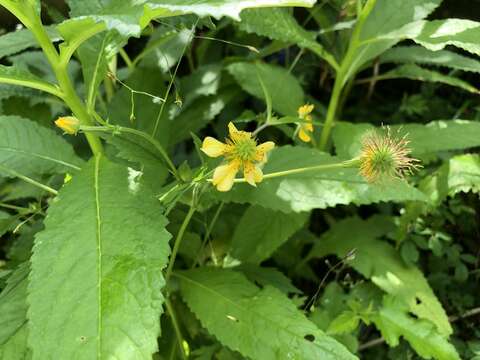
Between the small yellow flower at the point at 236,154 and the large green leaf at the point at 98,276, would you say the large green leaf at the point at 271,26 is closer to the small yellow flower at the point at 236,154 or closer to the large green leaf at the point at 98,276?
the small yellow flower at the point at 236,154

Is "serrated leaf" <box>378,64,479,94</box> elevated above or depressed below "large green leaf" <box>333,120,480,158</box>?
above

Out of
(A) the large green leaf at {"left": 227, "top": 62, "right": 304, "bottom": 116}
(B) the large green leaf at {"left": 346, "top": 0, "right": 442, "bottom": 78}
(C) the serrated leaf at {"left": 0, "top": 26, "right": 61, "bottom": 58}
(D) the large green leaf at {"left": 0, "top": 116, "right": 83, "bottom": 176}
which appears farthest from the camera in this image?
(A) the large green leaf at {"left": 227, "top": 62, "right": 304, "bottom": 116}

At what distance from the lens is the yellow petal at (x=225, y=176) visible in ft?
2.78

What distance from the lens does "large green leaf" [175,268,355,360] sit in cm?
89

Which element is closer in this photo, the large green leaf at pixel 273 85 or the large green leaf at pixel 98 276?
the large green leaf at pixel 98 276

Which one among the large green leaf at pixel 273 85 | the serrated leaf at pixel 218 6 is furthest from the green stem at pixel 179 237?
the large green leaf at pixel 273 85

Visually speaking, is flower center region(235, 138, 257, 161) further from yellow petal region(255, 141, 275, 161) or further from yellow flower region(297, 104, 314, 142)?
yellow flower region(297, 104, 314, 142)

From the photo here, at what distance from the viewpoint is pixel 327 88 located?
5.95 feet

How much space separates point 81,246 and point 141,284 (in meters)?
0.11

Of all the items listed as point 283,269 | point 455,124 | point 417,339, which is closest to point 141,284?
point 417,339

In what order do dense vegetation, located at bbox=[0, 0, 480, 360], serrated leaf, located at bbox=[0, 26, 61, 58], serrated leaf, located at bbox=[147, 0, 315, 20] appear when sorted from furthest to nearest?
serrated leaf, located at bbox=[0, 26, 61, 58] → dense vegetation, located at bbox=[0, 0, 480, 360] → serrated leaf, located at bbox=[147, 0, 315, 20]

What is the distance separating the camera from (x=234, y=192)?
104 centimetres

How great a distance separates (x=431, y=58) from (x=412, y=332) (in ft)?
2.42

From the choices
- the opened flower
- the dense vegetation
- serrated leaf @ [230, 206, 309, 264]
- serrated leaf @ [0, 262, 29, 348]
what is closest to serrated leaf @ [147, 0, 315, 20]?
the dense vegetation
